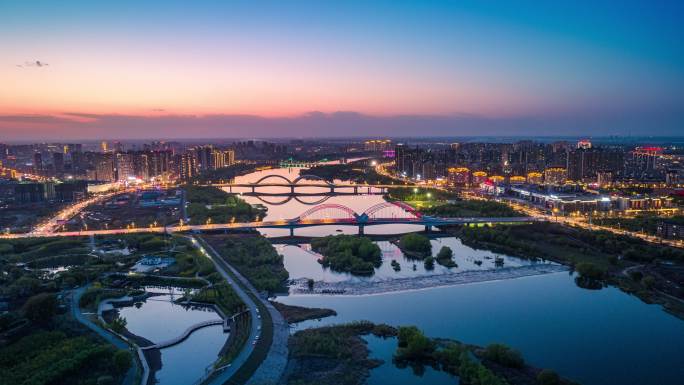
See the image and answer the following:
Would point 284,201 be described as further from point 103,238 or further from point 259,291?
point 259,291

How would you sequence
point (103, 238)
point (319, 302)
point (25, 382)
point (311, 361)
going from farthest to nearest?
point (103, 238), point (319, 302), point (311, 361), point (25, 382)

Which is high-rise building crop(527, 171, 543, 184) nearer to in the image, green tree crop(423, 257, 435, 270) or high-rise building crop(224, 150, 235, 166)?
green tree crop(423, 257, 435, 270)

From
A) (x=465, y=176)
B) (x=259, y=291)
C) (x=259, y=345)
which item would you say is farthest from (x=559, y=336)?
(x=465, y=176)

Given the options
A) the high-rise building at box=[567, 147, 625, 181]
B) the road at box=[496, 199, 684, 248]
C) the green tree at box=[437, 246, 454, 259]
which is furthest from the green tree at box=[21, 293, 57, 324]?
the high-rise building at box=[567, 147, 625, 181]

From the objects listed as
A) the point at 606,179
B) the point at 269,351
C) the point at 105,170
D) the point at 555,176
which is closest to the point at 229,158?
the point at 105,170

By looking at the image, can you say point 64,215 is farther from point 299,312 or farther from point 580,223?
point 580,223
